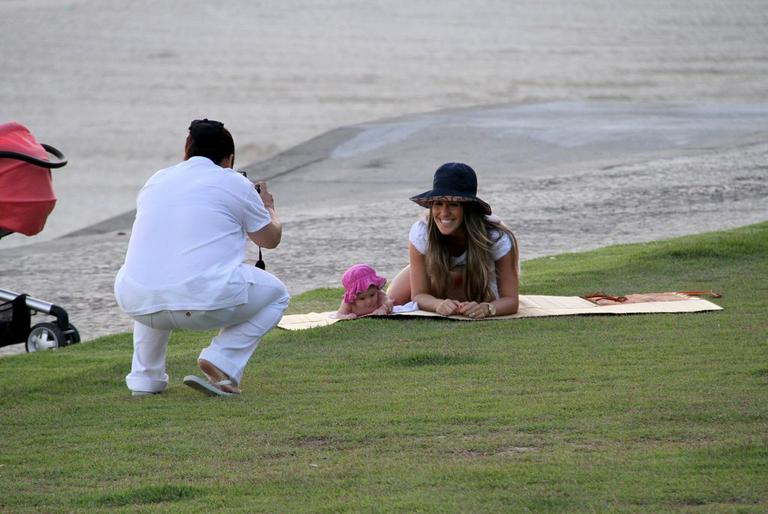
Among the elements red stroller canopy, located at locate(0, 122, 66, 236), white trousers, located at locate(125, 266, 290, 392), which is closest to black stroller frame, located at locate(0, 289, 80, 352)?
red stroller canopy, located at locate(0, 122, 66, 236)

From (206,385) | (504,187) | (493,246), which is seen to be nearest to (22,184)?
(206,385)

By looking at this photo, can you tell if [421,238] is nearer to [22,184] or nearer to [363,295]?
[363,295]

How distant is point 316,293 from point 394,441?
4193 millimetres

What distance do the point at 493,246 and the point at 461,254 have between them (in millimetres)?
247

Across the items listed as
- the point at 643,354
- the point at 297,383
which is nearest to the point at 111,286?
the point at 297,383

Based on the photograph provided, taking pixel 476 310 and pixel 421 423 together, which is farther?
pixel 476 310

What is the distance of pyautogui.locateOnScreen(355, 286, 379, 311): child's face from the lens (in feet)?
26.4

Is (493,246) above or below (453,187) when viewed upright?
below

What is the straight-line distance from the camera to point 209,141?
247 inches

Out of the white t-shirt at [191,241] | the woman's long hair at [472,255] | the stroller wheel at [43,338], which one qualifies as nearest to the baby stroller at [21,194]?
the stroller wheel at [43,338]

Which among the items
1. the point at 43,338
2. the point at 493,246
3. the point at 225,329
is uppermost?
the point at 493,246

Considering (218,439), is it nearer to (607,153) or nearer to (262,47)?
(607,153)

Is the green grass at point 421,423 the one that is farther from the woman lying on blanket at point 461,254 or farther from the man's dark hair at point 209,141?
the man's dark hair at point 209,141

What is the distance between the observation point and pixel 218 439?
18.0 ft
